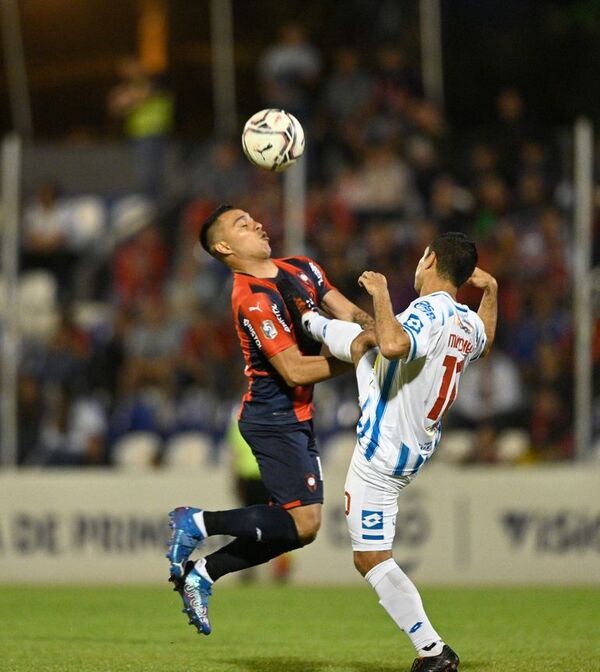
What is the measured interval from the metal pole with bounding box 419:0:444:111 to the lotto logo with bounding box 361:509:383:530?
9927 millimetres

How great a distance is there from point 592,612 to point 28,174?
26.3 ft

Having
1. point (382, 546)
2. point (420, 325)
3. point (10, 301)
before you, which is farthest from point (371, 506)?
point (10, 301)

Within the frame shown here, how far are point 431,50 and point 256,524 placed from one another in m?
9.90

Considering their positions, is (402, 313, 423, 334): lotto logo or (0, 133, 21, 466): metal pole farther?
(0, 133, 21, 466): metal pole

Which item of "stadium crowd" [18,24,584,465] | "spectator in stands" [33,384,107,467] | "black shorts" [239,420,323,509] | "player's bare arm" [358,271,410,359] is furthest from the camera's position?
"spectator in stands" [33,384,107,467]

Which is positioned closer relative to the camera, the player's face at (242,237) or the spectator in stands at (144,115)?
the player's face at (242,237)

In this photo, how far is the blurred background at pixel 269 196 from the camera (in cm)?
1309

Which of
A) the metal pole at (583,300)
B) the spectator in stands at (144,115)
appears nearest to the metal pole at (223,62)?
the spectator in stands at (144,115)

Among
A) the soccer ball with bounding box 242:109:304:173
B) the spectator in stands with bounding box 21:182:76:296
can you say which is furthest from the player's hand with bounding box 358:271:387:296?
the spectator in stands with bounding box 21:182:76:296

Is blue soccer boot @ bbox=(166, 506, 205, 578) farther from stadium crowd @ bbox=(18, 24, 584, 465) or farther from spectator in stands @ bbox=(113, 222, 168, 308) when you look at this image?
spectator in stands @ bbox=(113, 222, 168, 308)

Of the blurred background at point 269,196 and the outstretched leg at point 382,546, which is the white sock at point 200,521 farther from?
the blurred background at point 269,196

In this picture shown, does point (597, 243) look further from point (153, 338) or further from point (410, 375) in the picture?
point (410, 375)

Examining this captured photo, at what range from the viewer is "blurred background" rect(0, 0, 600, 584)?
13.1 m

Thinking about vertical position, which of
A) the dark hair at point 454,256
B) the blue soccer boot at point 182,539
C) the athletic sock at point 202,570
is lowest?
the athletic sock at point 202,570
